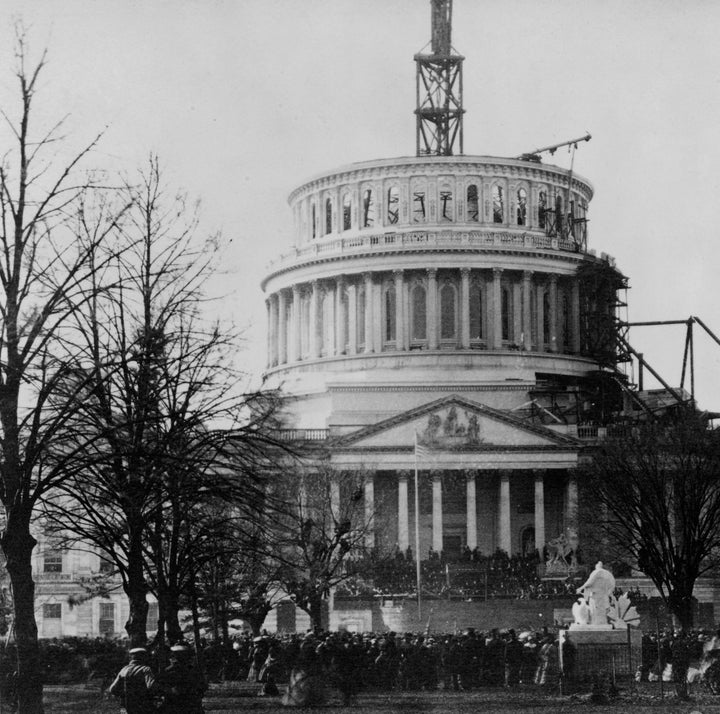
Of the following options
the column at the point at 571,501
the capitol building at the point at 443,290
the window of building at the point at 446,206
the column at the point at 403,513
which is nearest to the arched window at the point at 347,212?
the capitol building at the point at 443,290

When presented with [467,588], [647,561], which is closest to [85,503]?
[647,561]

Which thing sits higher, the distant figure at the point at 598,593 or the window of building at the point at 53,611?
the distant figure at the point at 598,593

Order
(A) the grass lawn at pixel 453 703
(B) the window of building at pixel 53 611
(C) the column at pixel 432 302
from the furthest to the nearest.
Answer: (C) the column at pixel 432 302, (B) the window of building at pixel 53 611, (A) the grass lawn at pixel 453 703

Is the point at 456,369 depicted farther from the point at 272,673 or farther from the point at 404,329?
the point at 272,673

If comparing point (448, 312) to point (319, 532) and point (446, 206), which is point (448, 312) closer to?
point (446, 206)

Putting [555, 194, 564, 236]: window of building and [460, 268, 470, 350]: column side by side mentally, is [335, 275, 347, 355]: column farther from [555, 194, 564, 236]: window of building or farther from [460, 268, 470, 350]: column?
[555, 194, 564, 236]: window of building

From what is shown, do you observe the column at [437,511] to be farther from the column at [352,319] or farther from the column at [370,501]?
the column at [352,319]

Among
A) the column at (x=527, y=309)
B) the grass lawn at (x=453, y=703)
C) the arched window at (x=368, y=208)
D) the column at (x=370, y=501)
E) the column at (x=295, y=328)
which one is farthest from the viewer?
the column at (x=295, y=328)
